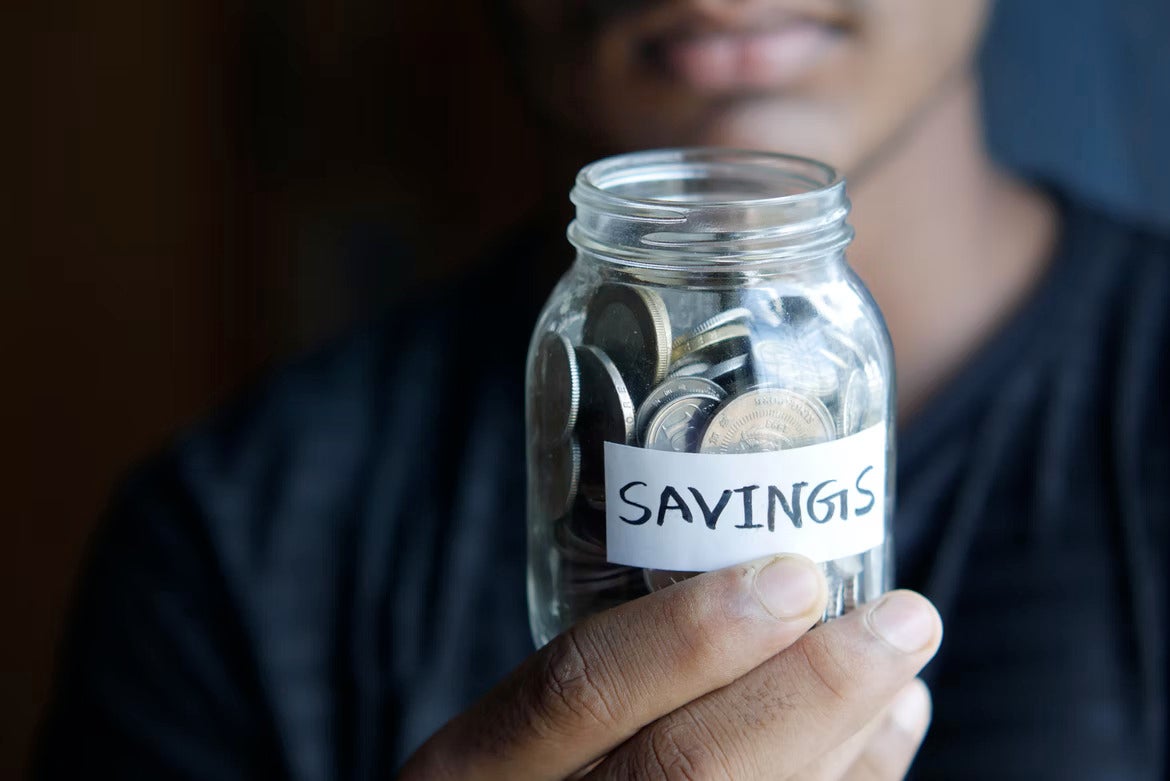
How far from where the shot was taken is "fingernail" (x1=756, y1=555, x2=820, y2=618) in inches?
24.5

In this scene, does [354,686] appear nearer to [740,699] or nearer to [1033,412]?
[740,699]

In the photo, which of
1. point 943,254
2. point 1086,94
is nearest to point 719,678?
point 943,254

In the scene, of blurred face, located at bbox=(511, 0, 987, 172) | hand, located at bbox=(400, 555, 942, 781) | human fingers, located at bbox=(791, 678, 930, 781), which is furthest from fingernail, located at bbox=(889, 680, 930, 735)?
blurred face, located at bbox=(511, 0, 987, 172)

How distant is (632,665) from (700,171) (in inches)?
13.6

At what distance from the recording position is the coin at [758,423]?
619 millimetres

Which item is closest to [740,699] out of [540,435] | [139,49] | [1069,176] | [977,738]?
[540,435]

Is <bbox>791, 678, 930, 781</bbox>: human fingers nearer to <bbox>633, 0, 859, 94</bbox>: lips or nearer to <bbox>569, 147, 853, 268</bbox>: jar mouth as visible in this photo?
<bbox>569, 147, 853, 268</bbox>: jar mouth

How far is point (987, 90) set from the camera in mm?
1568

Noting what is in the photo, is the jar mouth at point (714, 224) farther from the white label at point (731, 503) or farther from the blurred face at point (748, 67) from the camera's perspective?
the blurred face at point (748, 67)

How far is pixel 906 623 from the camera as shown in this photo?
66cm

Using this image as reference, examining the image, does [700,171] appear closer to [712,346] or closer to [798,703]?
[712,346]

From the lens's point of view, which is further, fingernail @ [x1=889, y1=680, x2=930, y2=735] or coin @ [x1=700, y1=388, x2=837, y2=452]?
fingernail @ [x1=889, y1=680, x2=930, y2=735]

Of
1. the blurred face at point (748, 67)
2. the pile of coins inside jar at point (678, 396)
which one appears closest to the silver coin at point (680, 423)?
the pile of coins inside jar at point (678, 396)

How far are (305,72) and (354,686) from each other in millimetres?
1863
